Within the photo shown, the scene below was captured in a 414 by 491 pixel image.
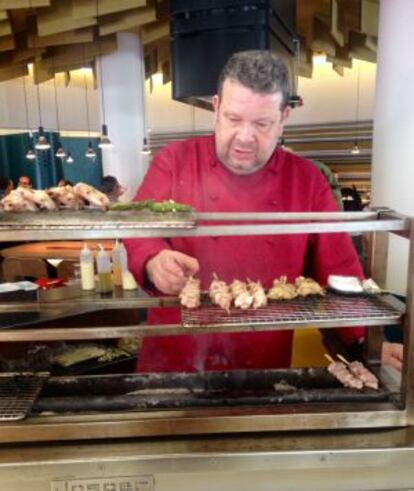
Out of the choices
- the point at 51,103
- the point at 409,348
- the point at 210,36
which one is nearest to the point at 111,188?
the point at 210,36

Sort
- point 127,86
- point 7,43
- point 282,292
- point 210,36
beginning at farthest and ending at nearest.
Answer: point 127,86, point 7,43, point 210,36, point 282,292

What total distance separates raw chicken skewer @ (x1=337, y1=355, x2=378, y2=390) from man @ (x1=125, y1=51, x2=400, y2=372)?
20 centimetres

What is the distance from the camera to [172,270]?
1.58m

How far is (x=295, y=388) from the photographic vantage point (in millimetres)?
1487

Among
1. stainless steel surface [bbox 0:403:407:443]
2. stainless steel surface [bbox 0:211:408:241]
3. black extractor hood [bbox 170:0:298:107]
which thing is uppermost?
black extractor hood [bbox 170:0:298:107]

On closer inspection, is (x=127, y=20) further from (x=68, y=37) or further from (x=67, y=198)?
(x=67, y=198)

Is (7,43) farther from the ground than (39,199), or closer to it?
farther from the ground

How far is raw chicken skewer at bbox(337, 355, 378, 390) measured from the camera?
4.76ft

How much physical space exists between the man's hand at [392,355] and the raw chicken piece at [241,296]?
0.55 m

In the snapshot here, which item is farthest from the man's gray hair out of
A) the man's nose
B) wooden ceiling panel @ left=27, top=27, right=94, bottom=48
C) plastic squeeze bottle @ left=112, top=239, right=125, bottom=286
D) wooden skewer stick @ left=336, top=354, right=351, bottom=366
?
wooden ceiling panel @ left=27, top=27, right=94, bottom=48

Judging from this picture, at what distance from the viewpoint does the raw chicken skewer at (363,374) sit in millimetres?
1451

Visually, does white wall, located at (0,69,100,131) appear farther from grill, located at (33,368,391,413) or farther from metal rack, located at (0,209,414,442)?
metal rack, located at (0,209,414,442)

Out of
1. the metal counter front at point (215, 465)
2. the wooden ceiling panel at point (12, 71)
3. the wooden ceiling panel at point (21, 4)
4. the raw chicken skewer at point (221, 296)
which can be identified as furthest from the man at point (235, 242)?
the wooden ceiling panel at point (12, 71)

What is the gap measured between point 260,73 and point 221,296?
75 centimetres
